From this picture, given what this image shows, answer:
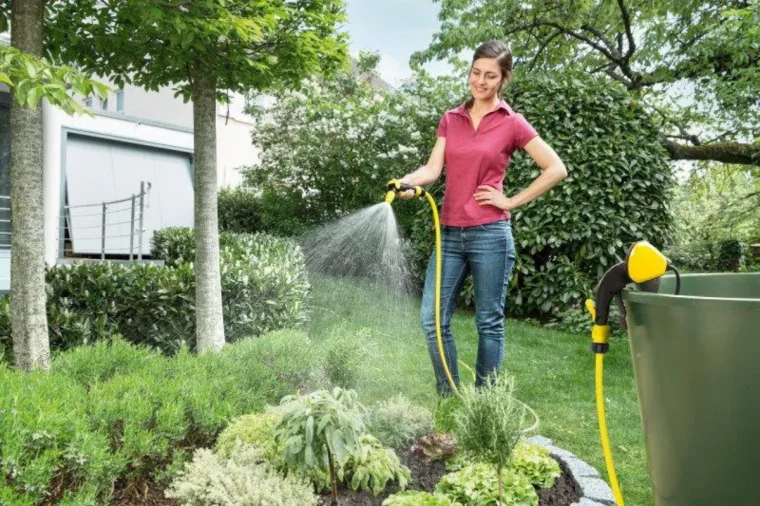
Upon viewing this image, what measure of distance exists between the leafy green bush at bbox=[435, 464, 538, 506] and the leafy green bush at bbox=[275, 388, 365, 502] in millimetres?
434

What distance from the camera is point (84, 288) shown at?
14.3ft

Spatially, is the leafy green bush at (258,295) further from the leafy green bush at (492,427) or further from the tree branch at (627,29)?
the tree branch at (627,29)

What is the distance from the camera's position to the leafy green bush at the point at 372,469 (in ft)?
7.02

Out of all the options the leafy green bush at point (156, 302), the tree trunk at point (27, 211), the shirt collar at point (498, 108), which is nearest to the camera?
the shirt collar at point (498, 108)

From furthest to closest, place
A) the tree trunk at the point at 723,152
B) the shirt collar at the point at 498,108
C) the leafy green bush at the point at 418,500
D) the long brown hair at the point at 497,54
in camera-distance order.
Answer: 1. the tree trunk at the point at 723,152
2. the shirt collar at the point at 498,108
3. the long brown hair at the point at 497,54
4. the leafy green bush at the point at 418,500

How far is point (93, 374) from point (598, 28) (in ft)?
29.8

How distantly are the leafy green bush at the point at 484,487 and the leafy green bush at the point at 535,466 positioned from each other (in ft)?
0.26

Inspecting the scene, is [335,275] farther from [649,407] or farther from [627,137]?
[649,407]

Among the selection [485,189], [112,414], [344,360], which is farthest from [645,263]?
[344,360]

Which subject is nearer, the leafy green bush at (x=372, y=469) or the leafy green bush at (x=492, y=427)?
the leafy green bush at (x=492, y=427)

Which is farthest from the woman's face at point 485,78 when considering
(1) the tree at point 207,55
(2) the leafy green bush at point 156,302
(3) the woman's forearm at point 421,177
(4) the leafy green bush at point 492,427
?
(2) the leafy green bush at point 156,302

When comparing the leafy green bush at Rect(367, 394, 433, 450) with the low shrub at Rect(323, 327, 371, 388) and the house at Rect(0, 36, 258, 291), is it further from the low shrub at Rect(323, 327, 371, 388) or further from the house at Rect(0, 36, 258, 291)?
the house at Rect(0, 36, 258, 291)

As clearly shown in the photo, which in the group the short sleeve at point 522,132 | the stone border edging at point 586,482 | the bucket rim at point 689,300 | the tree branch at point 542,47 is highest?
the tree branch at point 542,47

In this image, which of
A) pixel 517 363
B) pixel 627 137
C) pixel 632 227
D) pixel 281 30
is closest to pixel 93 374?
pixel 281 30
